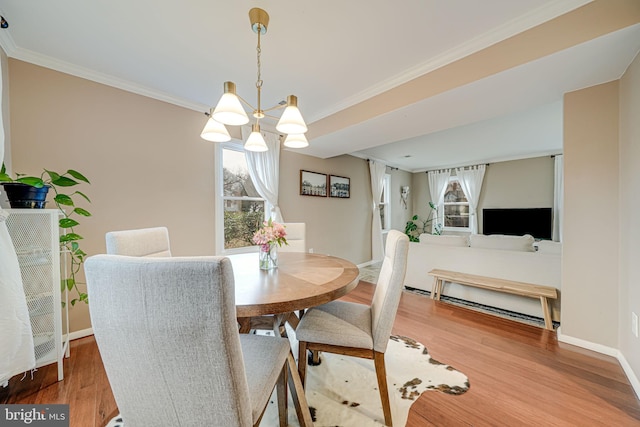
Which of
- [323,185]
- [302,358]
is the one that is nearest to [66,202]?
[302,358]

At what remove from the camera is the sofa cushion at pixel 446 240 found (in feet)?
10.1

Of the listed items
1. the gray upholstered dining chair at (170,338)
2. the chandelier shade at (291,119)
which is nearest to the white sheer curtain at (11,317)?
the gray upholstered dining chair at (170,338)

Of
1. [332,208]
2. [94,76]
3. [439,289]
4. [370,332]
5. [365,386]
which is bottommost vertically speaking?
[365,386]

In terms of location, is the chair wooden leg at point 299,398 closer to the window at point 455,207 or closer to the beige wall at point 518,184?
the beige wall at point 518,184

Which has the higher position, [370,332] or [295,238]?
[295,238]

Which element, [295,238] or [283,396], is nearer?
[283,396]

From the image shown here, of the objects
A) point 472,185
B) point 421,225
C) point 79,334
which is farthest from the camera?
point 421,225

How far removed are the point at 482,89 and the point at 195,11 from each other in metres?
2.17

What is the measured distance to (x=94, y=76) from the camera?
6.93 ft

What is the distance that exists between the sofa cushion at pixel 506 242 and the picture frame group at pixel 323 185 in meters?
2.24

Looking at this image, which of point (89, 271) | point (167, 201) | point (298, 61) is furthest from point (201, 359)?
point (167, 201)

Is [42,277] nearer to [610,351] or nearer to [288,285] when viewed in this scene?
[288,285]

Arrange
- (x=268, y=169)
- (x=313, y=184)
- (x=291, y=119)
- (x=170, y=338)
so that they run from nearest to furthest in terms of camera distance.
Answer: (x=170, y=338) → (x=291, y=119) → (x=268, y=169) → (x=313, y=184)

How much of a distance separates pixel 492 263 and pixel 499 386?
1596mm
